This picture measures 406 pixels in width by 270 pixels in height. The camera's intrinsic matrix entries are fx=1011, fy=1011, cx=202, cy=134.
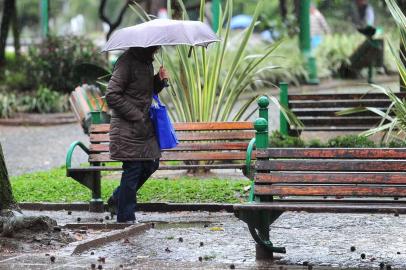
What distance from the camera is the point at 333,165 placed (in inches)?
294

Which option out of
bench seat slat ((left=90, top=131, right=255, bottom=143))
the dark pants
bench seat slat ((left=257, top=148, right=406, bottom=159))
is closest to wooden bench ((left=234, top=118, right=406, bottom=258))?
bench seat slat ((left=257, top=148, right=406, bottom=159))

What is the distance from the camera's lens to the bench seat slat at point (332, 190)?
24.0 ft

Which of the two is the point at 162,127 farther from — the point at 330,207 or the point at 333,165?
the point at 330,207

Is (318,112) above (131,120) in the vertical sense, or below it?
above

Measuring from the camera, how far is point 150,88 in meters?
9.22

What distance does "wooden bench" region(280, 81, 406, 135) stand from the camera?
47.5 ft

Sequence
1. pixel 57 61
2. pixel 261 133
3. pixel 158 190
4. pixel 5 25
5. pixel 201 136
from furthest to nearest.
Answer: pixel 5 25 → pixel 57 61 → pixel 158 190 → pixel 201 136 → pixel 261 133

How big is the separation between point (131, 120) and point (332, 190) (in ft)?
7.69

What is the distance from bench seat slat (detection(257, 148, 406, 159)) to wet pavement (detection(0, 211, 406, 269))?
786 mm

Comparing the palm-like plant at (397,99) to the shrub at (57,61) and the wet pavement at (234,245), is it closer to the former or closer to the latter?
the wet pavement at (234,245)

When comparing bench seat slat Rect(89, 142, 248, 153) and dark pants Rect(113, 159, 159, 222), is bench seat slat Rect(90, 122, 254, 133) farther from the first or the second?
dark pants Rect(113, 159, 159, 222)

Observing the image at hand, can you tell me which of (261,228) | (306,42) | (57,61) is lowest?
(261,228)

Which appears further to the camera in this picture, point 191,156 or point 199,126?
point 199,126

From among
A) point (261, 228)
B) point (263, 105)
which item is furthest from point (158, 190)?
point (261, 228)
